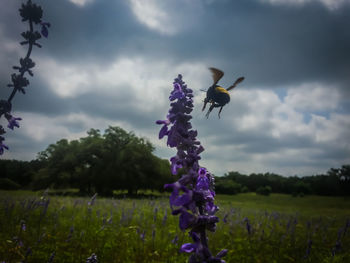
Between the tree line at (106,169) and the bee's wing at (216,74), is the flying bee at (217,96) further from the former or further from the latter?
the tree line at (106,169)

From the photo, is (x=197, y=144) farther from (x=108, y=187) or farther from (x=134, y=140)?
(x=134, y=140)

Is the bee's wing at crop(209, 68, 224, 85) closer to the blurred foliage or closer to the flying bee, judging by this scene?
the flying bee

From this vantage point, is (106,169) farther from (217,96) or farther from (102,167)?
(217,96)

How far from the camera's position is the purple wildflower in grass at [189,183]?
1495 millimetres

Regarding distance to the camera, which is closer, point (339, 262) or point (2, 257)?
point (2, 257)

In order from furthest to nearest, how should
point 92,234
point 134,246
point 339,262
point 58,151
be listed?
1. point 58,151
2. point 92,234
3. point 134,246
4. point 339,262

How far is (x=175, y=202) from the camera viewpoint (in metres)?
1.49

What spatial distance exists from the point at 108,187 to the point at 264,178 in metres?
49.6

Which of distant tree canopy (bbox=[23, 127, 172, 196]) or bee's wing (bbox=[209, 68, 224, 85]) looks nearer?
bee's wing (bbox=[209, 68, 224, 85])

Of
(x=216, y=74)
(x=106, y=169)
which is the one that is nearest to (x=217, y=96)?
(x=216, y=74)

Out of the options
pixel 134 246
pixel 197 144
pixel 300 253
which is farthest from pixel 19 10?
pixel 300 253

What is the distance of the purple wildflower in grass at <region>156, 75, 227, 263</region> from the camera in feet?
4.91

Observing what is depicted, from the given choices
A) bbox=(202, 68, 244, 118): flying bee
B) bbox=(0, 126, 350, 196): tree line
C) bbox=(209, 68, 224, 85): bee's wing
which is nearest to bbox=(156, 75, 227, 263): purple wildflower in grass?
bbox=(209, 68, 224, 85): bee's wing

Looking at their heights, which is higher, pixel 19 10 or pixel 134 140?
pixel 134 140
